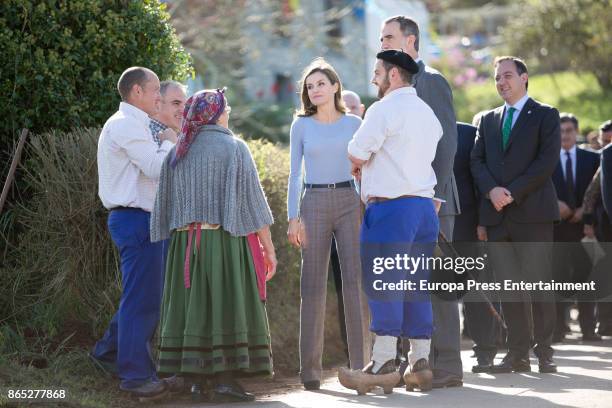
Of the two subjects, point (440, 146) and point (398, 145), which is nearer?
point (398, 145)

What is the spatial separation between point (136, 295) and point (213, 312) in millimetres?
696

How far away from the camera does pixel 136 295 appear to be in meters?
7.66

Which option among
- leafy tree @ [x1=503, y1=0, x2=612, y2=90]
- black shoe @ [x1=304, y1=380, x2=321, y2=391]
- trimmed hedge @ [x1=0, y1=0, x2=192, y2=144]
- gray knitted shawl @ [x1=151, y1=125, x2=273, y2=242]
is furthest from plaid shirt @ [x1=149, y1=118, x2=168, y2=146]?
leafy tree @ [x1=503, y1=0, x2=612, y2=90]

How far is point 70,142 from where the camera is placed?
28.8 feet

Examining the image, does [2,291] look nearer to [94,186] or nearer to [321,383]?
[94,186]

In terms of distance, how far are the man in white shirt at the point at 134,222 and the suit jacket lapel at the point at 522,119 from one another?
9.24 feet

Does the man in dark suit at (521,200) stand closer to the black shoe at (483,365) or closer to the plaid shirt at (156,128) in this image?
the black shoe at (483,365)

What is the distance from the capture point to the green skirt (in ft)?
23.7

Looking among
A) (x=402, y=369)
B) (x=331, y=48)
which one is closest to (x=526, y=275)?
(x=402, y=369)

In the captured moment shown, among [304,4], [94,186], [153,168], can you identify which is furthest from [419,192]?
[304,4]

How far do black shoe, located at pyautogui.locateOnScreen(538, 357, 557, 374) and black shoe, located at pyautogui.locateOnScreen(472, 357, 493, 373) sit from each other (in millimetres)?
384

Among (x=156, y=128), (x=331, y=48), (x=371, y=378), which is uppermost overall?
(x=331, y=48)

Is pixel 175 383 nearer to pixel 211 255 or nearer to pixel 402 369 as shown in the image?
pixel 211 255

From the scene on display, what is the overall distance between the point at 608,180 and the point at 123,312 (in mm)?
5282
